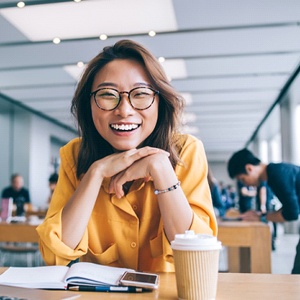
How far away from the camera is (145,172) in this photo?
1.03 meters

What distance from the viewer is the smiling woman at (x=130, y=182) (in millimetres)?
1011

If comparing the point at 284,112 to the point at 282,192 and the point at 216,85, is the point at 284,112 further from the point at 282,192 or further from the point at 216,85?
the point at 282,192

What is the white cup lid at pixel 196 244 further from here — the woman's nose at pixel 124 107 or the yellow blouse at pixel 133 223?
the woman's nose at pixel 124 107

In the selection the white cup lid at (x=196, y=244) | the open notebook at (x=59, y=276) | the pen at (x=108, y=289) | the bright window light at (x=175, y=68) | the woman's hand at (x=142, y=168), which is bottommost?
the pen at (x=108, y=289)

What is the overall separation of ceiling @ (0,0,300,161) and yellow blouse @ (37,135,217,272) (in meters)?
1.28

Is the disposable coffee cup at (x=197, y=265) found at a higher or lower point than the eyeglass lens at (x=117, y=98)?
Result: lower

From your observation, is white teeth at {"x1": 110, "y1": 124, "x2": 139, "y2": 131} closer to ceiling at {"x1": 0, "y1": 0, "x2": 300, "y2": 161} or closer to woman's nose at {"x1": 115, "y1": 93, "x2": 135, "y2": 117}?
woman's nose at {"x1": 115, "y1": 93, "x2": 135, "y2": 117}

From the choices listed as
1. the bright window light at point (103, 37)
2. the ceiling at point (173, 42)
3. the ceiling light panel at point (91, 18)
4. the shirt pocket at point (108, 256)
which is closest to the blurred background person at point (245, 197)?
the ceiling at point (173, 42)

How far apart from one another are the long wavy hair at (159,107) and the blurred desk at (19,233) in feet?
5.13

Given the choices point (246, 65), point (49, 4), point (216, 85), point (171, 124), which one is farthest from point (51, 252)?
point (216, 85)

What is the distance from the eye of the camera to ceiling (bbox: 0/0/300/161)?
387 cm

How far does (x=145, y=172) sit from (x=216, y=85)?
592cm

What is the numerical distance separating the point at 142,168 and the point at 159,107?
0.24m

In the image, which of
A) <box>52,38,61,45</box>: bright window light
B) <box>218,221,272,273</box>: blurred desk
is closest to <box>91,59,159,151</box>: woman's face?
<box>218,221,272,273</box>: blurred desk
